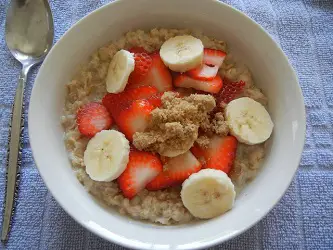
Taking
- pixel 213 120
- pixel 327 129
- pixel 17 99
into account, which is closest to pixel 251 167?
pixel 213 120

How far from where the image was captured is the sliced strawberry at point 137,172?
102 cm

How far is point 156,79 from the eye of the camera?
3.69 ft

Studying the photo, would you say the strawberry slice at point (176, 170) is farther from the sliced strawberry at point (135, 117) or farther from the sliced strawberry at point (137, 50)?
the sliced strawberry at point (137, 50)

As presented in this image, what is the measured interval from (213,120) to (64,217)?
17.9 inches

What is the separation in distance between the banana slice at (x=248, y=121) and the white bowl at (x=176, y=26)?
0.03 m

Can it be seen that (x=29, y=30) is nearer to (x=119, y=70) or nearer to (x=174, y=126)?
(x=119, y=70)

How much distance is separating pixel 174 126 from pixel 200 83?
0.55 feet

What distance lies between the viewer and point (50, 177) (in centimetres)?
99

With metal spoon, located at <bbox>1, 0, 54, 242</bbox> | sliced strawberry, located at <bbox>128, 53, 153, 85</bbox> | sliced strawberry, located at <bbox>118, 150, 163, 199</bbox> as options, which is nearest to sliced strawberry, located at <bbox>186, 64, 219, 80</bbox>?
sliced strawberry, located at <bbox>128, 53, 153, 85</bbox>

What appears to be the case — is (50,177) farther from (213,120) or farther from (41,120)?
(213,120)

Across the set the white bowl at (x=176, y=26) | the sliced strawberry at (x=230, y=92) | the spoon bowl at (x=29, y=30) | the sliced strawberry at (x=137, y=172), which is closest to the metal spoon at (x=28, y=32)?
the spoon bowl at (x=29, y=30)

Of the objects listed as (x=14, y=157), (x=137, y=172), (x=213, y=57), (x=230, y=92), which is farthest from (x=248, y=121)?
(x=14, y=157)

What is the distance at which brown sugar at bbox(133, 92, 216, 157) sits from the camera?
1.01m

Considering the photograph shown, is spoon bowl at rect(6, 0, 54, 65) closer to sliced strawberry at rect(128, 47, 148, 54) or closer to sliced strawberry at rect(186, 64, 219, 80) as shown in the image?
sliced strawberry at rect(128, 47, 148, 54)
